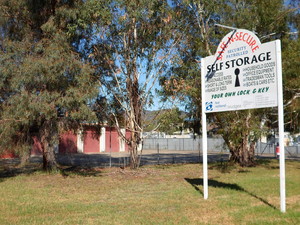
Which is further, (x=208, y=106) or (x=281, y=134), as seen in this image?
(x=208, y=106)

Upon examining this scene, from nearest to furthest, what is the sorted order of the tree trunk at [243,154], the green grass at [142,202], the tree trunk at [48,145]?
1. the green grass at [142,202]
2. the tree trunk at [48,145]
3. the tree trunk at [243,154]

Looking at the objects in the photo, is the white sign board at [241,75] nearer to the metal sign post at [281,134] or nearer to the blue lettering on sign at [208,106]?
the blue lettering on sign at [208,106]

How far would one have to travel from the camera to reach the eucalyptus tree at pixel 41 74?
14281 mm

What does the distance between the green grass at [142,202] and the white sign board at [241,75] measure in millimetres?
2623

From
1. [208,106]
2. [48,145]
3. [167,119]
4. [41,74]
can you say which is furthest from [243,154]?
[41,74]

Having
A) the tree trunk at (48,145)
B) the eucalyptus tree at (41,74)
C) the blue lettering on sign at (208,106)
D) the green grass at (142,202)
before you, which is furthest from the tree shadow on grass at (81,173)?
the blue lettering on sign at (208,106)

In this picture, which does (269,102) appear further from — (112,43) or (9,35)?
(9,35)

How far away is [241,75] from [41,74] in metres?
7.98

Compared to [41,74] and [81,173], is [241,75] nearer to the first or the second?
[41,74]

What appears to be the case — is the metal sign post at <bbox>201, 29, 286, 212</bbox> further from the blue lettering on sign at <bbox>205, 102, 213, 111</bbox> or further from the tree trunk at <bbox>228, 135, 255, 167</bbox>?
the tree trunk at <bbox>228, 135, 255, 167</bbox>

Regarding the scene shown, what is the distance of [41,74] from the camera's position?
1441cm

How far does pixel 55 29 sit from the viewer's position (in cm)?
1580


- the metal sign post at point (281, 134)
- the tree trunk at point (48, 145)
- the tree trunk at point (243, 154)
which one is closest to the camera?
the metal sign post at point (281, 134)

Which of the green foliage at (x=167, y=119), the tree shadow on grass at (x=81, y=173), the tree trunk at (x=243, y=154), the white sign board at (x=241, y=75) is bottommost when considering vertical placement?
the tree shadow on grass at (x=81, y=173)
